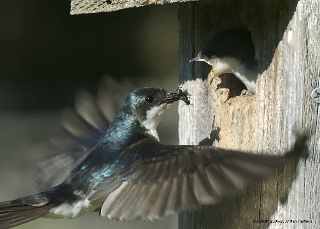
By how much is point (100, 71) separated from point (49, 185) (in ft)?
3.52

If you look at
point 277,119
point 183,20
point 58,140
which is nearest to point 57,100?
point 58,140

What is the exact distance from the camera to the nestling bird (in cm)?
171

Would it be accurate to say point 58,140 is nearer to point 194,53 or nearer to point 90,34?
point 194,53

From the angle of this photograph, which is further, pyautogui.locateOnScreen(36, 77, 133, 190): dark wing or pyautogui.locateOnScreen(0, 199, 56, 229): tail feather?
pyautogui.locateOnScreen(36, 77, 133, 190): dark wing

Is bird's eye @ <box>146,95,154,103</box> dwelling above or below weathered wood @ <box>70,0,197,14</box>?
below

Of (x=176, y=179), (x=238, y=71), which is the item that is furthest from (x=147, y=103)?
(x=176, y=179)

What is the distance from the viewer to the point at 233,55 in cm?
191

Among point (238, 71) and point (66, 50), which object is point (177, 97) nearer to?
point (238, 71)

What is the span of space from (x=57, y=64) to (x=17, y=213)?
4.93 ft

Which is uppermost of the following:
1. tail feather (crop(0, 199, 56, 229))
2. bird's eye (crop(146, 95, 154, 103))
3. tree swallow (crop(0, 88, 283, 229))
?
bird's eye (crop(146, 95, 154, 103))

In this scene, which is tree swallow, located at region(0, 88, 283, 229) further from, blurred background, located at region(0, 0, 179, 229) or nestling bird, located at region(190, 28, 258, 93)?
blurred background, located at region(0, 0, 179, 229)

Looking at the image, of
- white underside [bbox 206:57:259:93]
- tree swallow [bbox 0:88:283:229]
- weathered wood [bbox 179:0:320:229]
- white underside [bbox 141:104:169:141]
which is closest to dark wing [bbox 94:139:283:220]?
tree swallow [bbox 0:88:283:229]

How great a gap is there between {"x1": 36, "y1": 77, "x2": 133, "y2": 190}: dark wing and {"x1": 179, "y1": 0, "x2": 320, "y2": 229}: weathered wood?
38 centimetres

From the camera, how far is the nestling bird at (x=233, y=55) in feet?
5.61
